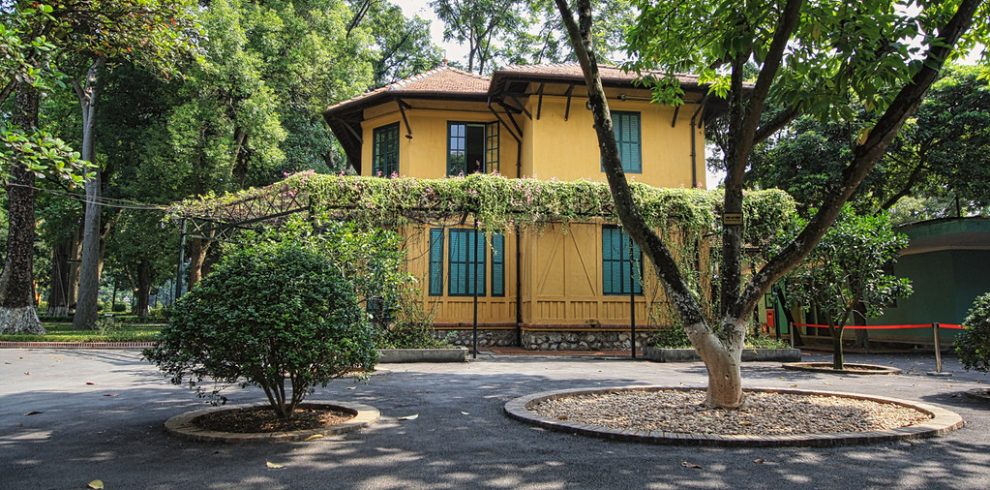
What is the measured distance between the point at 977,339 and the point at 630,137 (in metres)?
10.8

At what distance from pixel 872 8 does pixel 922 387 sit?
5.73 meters

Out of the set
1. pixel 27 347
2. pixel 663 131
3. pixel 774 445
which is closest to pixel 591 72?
pixel 774 445

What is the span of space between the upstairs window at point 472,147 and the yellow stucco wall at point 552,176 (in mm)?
199

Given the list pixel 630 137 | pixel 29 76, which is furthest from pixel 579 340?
pixel 29 76

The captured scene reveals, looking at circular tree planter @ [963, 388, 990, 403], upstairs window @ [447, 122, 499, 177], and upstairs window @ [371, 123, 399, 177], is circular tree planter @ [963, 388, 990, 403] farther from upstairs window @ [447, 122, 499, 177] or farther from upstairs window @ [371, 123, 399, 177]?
upstairs window @ [371, 123, 399, 177]

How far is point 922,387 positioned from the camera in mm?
8938

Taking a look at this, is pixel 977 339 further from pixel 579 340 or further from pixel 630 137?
pixel 630 137

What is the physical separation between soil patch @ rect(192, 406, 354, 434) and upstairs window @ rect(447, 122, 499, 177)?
1218cm

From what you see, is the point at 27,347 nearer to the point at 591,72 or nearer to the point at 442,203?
the point at 442,203

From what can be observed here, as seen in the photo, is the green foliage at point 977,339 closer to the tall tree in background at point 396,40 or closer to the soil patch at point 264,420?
the soil patch at point 264,420

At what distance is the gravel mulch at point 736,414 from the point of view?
18.6 feet

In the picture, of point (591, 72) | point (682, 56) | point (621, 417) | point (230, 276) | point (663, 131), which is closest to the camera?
point (230, 276)

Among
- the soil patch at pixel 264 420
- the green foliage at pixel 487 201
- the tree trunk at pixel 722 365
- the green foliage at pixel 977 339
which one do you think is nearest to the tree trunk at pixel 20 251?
the green foliage at pixel 487 201

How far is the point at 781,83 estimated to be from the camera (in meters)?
6.95
